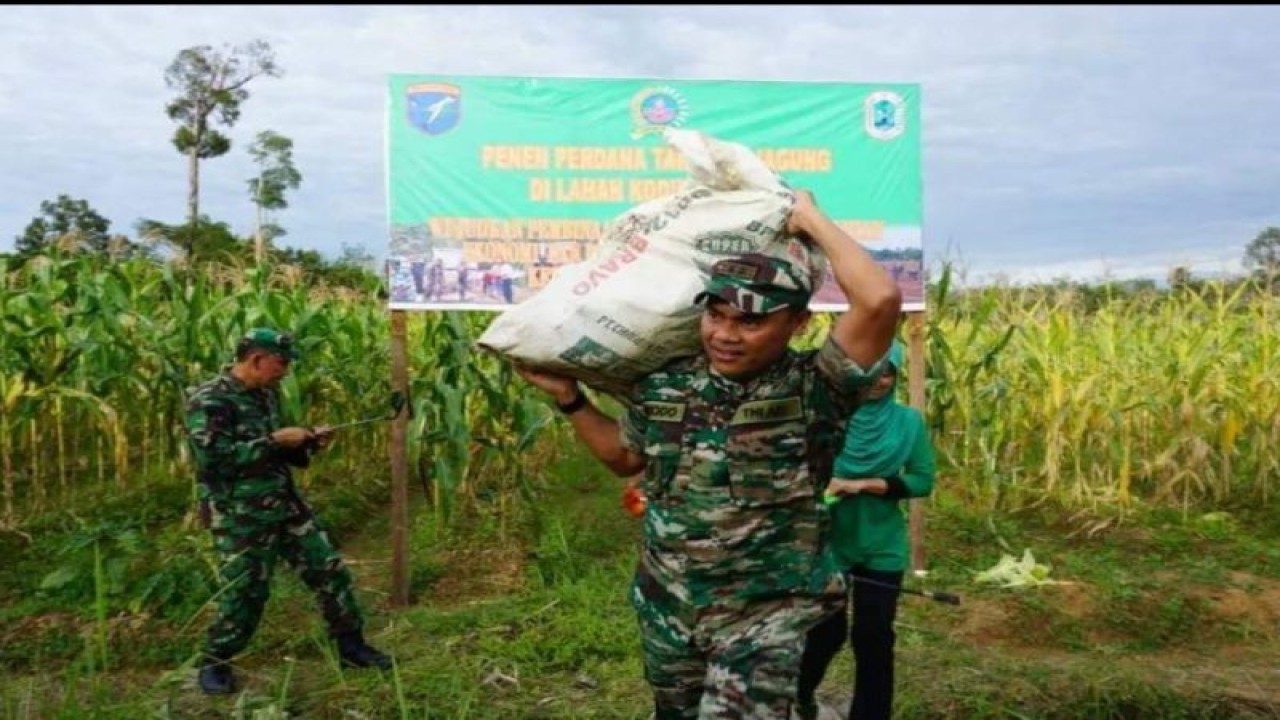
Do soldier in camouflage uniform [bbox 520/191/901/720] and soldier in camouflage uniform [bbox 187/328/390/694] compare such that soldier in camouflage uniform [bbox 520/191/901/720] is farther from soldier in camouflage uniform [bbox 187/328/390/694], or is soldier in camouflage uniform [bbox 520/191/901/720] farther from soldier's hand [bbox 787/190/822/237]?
soldier in camouflage uniform [bbox 187/328/390/694]

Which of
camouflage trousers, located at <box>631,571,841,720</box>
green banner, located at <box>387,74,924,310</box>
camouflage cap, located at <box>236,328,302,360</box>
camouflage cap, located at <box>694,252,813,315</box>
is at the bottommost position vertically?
camouflage trousers, located at <box>631,571,841,720</box>

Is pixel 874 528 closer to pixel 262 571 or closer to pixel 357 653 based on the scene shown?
pixel 357 653

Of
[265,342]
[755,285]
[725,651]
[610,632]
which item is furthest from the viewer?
[610,632]

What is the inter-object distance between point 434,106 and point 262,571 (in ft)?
7.59

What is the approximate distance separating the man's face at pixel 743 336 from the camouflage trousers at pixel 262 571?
8.97 ft

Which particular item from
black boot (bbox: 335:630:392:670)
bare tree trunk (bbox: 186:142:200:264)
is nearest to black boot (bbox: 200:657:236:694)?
black boot (bbox: 335:630:392:670)

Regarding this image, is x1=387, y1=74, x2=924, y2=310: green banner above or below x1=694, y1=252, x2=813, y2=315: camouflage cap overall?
above

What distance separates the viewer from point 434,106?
16.3 ft

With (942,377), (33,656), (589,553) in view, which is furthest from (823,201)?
(33,656)

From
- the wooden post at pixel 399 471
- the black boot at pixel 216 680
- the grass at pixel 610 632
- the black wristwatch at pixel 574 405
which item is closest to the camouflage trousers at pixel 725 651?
the black wristwatch at pixel 574 405

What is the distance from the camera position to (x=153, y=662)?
4930mm

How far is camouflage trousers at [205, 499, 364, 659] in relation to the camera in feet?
14.1

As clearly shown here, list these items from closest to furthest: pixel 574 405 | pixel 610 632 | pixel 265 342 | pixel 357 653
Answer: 1. pixel 574 405
2. pixel 265 342
3. pixel 357 653
4. pixel 610 632

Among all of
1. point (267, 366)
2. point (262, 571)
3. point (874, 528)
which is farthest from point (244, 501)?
point (874, 528)
